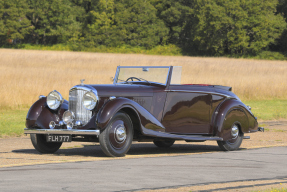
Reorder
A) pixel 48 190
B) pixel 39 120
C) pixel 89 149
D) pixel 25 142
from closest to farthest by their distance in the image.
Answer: pixel 48 190 → pixel 39 120 → pixel 89 149 → pixel 25 142

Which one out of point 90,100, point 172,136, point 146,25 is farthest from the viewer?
point 146,25

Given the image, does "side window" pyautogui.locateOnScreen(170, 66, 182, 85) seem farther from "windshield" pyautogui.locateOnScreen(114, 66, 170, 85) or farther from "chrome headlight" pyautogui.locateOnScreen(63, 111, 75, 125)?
"chrome headlight" pyautogui.locateOnScreen(63, 111, 75, 125)

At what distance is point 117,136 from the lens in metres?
8.30

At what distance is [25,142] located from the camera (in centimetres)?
1096

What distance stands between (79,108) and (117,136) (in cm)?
92

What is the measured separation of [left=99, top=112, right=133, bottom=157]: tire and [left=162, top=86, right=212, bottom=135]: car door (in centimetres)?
98

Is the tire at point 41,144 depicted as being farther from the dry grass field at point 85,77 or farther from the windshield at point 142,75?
the dry grass field at point 85,77

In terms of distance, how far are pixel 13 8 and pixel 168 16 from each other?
91.9 ft

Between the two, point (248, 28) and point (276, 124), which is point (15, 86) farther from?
point (248, 28)

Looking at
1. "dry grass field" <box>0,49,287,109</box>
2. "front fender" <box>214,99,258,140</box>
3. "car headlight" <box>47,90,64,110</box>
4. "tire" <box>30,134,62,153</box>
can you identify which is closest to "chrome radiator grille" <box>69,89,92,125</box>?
"car headlight" <box>47,90,64,110</box>

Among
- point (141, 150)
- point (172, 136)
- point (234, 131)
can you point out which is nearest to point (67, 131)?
point (172, 136)

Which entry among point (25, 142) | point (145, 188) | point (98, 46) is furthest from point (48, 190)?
point (98, 46)

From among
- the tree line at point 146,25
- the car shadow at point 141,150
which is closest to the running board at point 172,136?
the car shadow at point 141,150

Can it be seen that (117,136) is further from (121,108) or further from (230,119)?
(230,119)
